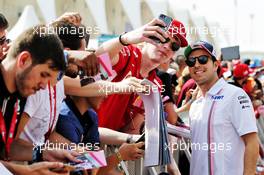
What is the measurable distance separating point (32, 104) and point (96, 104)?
48 cm

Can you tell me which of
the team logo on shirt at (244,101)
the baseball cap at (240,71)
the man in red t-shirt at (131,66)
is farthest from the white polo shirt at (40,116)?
the baseball cap at (240,71)

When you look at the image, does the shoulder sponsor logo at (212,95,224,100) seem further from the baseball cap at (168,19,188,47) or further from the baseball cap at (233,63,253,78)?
the baseball cap at (233,63,253,78)

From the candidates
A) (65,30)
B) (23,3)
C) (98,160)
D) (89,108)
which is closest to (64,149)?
(98,160)

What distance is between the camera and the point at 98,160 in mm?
2791

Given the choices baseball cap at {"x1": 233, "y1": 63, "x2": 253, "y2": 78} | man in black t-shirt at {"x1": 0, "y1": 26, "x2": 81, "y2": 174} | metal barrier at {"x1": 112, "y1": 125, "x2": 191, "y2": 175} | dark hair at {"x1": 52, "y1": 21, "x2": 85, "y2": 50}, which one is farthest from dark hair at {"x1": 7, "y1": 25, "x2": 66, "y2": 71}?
baseball cap at {"x1": 233, "y1": 63, "x2": 253, "y2": 78}

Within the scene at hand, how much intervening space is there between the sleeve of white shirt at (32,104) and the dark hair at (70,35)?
0.53 metres

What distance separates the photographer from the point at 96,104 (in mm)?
3295

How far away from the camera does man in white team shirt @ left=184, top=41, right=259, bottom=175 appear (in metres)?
3.91

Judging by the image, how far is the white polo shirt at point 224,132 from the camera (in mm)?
3922

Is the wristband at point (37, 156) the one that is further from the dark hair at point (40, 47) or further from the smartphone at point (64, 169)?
the dark hair at point (40, 47)

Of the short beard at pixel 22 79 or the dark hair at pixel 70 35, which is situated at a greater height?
the dark hair at pixel 70 35

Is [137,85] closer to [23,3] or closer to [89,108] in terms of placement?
[89,108]

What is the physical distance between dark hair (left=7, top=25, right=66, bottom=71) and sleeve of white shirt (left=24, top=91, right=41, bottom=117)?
33 centimetres

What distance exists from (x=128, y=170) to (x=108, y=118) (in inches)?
15.5
